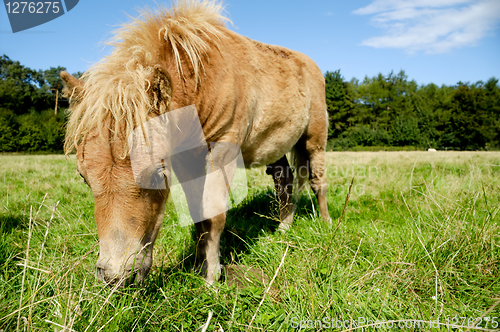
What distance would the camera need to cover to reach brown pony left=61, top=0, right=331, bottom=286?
1.53 metres

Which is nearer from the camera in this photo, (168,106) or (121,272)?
(121,272)

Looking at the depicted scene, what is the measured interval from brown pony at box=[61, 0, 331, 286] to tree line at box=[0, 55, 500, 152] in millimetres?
27707

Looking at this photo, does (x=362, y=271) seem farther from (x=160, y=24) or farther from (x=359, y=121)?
(x=359, y=121)

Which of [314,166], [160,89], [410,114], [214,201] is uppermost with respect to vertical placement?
[410,114]

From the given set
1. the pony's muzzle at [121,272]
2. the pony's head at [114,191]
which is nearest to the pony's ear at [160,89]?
the pony's head at [114,191]

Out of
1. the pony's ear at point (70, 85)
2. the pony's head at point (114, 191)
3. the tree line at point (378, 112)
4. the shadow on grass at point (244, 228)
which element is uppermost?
the tree line at point (378, 112)

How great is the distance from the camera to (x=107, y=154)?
1.50m

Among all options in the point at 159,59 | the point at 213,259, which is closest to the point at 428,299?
the point at 213,259

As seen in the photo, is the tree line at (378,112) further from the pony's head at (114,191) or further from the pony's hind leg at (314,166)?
the pony's head at (114,191)

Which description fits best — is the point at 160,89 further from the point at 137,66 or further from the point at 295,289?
the point at 295,289

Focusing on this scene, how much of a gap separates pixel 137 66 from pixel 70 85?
722mm

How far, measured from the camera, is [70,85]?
6.54 ft

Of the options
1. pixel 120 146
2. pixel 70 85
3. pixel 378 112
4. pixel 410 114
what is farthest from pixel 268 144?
pixel 378 112

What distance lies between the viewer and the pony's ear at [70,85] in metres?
1.90
